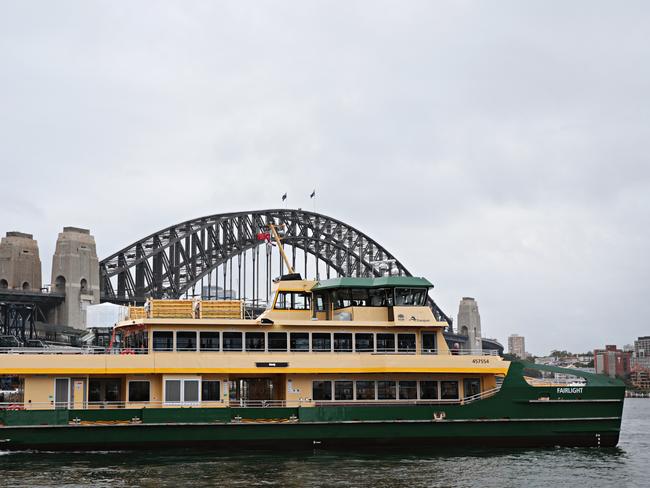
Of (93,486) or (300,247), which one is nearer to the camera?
(93,486)

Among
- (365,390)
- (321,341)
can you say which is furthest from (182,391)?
(365,390)

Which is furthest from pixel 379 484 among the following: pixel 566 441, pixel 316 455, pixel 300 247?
pixel 300 247

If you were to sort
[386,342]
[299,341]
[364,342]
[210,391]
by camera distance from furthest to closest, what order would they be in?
[386,342]
[364,342]
[299,341]
[210,391]

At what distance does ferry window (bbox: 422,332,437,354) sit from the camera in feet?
109

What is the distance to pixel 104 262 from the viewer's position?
93.6 metres

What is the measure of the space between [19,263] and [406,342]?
56.8 meters

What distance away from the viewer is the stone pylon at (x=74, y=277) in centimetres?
8112

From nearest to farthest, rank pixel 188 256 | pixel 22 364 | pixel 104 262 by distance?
pixel 22 364, pixel 104 262, pixel 188 256

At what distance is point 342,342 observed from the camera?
107ft

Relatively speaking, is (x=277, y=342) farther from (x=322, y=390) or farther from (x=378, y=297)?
(x=378, y=297)

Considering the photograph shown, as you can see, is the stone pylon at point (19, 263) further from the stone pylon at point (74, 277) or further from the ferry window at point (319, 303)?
the ferry window at point (319, 303)

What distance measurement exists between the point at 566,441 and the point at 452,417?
4.71 metres

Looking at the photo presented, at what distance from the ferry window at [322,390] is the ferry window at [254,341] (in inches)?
101

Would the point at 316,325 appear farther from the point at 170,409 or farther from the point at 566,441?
the point at 566,441
